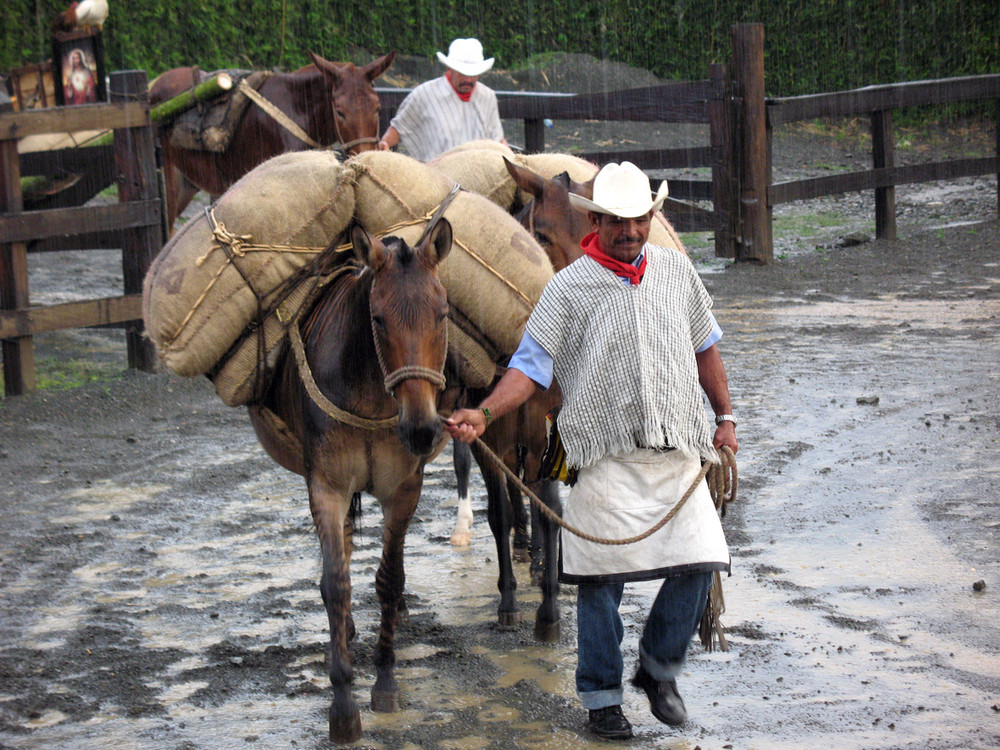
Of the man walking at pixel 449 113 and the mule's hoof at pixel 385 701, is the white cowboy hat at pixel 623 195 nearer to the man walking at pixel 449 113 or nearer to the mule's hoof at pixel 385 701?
the mule's hoof at pixel 385 701

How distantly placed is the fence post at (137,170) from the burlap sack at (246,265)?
16.0 feet

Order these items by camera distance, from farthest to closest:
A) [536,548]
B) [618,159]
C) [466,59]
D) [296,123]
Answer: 1. [618,159]
2. [296,123]
3. [466,59]
4. [536,548]

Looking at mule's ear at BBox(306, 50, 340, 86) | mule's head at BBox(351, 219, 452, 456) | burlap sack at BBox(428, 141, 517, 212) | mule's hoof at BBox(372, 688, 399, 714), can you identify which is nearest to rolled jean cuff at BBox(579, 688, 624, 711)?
mule's hoof at BBox(372, 688, 399, 714)

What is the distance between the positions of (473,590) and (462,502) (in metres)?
0.72

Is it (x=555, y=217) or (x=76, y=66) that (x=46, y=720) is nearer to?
(x=555, y=217)

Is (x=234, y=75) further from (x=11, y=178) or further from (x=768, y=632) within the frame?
(x=768, y=632)

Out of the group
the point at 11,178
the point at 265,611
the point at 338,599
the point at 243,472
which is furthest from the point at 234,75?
the point at 338,599

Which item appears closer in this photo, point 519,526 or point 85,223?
point 519,526

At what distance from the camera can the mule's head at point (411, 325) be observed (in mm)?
3523

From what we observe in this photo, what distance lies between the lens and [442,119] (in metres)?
7.22

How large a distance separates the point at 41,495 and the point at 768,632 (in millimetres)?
4158

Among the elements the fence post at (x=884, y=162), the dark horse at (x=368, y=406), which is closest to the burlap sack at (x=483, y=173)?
the dark horse at (x=368, y=406)

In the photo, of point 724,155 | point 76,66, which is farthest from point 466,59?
point 724,155

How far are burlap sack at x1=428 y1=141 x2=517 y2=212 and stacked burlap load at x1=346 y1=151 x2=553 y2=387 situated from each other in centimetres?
96
